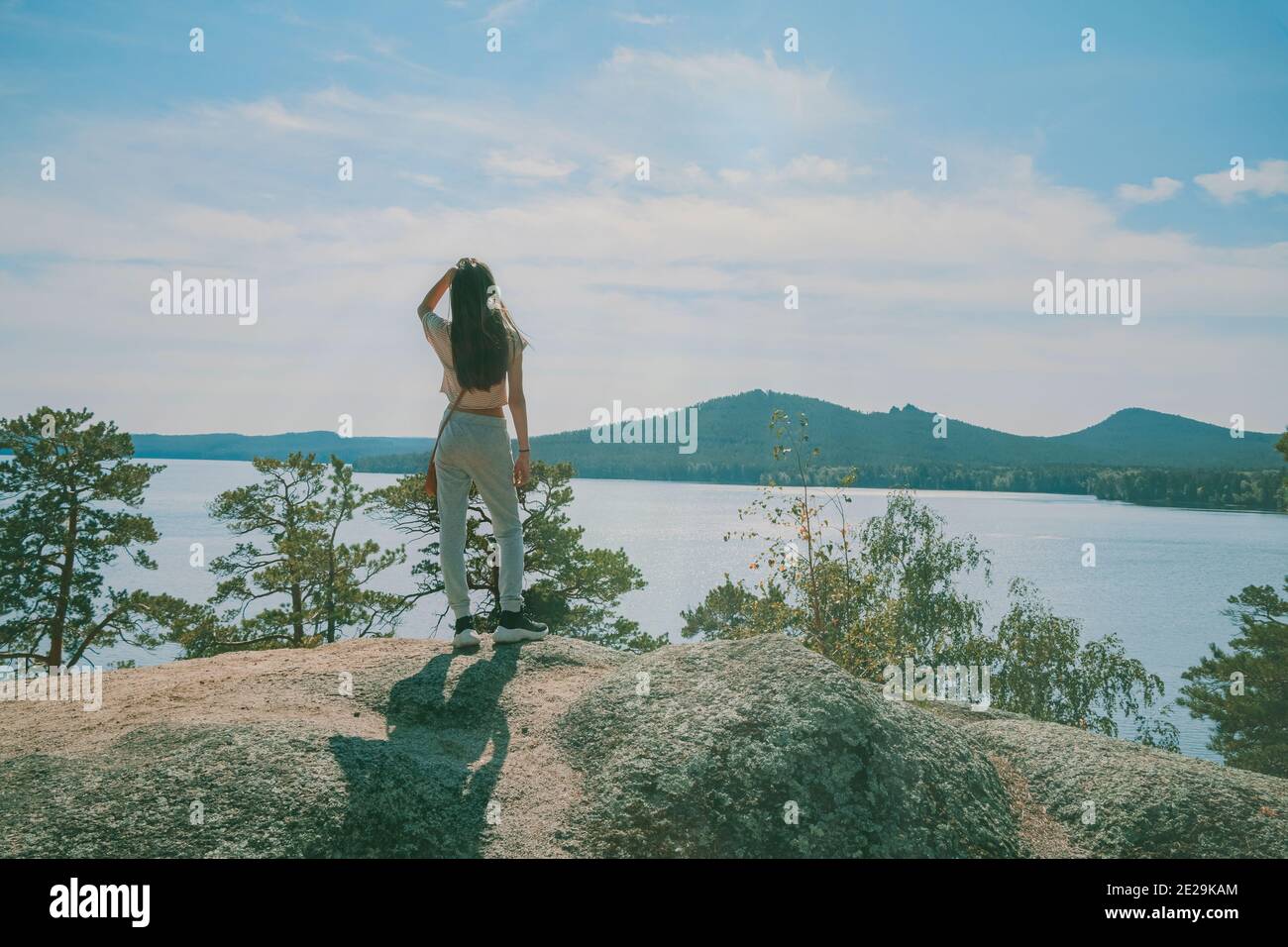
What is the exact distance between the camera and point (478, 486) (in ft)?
21.9

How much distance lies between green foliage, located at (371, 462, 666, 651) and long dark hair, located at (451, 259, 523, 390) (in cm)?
1454

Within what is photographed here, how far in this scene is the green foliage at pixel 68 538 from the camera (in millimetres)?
22234

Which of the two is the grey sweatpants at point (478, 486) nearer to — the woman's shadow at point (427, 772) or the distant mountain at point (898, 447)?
the woman's shadow at point (427, 772)

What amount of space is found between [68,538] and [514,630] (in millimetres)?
21334

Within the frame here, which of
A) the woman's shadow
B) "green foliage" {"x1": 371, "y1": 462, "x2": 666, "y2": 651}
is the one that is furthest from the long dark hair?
"green foliage" {"x1": 371, "y1": 462, "x2": 666, "y2": 651}

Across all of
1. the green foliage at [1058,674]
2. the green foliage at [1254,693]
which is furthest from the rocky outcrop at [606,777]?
the green foliage at [1058,674]

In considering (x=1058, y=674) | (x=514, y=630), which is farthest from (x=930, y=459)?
(x=514, y=630)

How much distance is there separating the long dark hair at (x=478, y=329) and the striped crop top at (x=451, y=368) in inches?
3.4

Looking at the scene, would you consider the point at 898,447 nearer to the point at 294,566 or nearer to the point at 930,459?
the point at 930,459

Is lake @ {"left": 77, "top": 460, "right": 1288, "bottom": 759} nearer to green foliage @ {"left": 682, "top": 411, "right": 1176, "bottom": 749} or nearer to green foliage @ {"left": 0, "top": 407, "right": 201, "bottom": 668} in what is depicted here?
green foliage @ {"left": 0, "top": 407, "right": 201, "bottom": 668}

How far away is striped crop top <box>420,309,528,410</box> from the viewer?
634 cm
